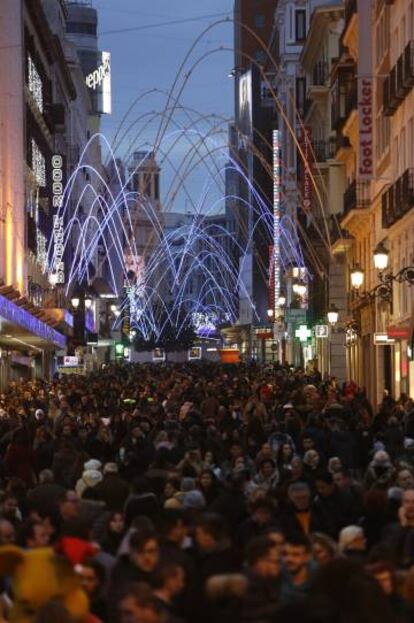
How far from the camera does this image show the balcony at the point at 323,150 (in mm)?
72475

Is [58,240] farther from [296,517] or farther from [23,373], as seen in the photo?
[296,517]

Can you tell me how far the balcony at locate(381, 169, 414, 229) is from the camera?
43.4 m

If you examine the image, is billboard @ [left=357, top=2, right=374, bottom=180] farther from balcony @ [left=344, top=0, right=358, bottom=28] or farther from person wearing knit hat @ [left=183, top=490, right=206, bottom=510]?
person wearing knit hat @ [left=183, top=490, right=206, bottom=510]

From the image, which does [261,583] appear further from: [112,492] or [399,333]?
[399,333]

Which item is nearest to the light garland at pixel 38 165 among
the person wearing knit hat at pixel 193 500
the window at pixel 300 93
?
the window at pixel 300 93

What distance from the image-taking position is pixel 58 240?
96.6m

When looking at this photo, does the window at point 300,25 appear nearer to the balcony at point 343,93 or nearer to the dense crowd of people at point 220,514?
the balcony at point 343,93

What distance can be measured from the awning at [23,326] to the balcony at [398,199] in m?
9.78

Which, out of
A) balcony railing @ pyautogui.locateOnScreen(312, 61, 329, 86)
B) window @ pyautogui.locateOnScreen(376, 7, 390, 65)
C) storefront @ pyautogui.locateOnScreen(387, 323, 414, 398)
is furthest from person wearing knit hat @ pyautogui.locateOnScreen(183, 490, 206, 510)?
balcony railing @ pyautogui.locateOnScreen(312, 61, 329, 86)

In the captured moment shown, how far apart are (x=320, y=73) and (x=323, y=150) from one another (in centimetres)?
302

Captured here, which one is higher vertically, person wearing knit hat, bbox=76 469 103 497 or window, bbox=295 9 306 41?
window, bbox=295 9 306 41

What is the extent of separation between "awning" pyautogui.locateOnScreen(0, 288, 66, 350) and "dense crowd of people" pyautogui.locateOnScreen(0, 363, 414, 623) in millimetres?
17266

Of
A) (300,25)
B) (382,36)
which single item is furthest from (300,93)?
(382,36)

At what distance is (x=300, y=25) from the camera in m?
112
